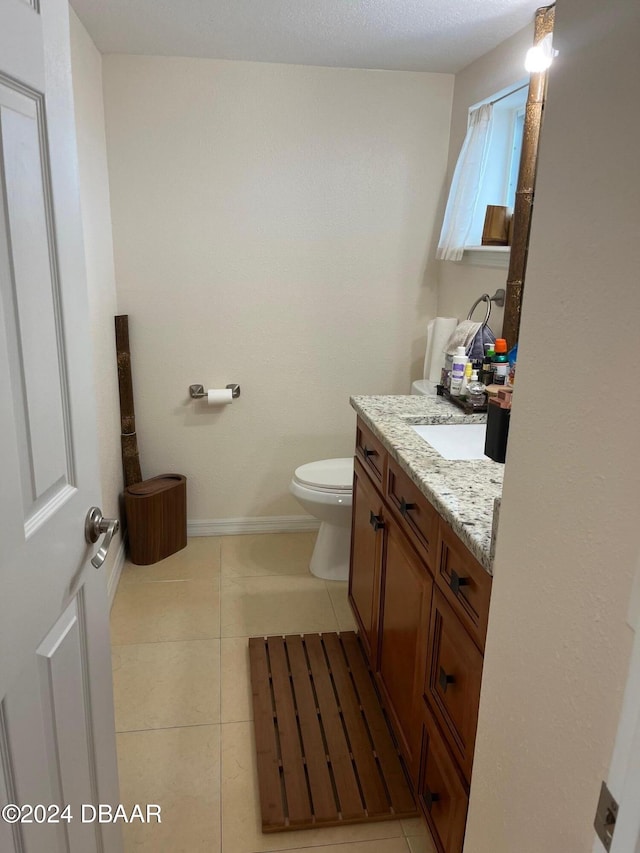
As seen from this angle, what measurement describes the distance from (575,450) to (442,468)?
0.93 metres

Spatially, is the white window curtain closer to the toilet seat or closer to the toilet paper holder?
the toilet seat

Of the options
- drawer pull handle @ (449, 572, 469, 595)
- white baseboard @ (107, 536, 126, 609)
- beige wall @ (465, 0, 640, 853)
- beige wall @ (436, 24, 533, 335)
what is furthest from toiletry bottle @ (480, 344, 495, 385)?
white baseboard @ (107, 536, 126, 609)

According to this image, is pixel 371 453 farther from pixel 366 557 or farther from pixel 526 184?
pixel 526 184

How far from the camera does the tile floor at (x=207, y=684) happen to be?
168cm

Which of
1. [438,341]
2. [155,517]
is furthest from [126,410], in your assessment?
[438,341]

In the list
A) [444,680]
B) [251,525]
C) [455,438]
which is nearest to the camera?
[444,680]

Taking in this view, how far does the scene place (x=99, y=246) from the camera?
2611 mm

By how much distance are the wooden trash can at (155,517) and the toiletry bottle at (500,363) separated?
5.32ft

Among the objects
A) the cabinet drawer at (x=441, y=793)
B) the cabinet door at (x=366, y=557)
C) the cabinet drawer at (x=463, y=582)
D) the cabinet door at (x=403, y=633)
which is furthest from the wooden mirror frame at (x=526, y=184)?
the cabinet drawer at (x=441, y=793)

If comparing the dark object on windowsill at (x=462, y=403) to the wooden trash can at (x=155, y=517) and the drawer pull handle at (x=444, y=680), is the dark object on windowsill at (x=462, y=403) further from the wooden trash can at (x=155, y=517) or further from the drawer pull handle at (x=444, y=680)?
the wooden trash can at (x=155, y=517)

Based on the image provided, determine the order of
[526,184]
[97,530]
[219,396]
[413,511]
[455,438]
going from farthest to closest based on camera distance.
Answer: [219,396] → [526,184] → [455,438] → [413,511] → [97,530]

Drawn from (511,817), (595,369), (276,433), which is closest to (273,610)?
(276,433)

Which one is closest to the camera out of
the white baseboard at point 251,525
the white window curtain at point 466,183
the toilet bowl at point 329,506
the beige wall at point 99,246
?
the beige wall at point 99,246

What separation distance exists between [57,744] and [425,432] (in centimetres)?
141
